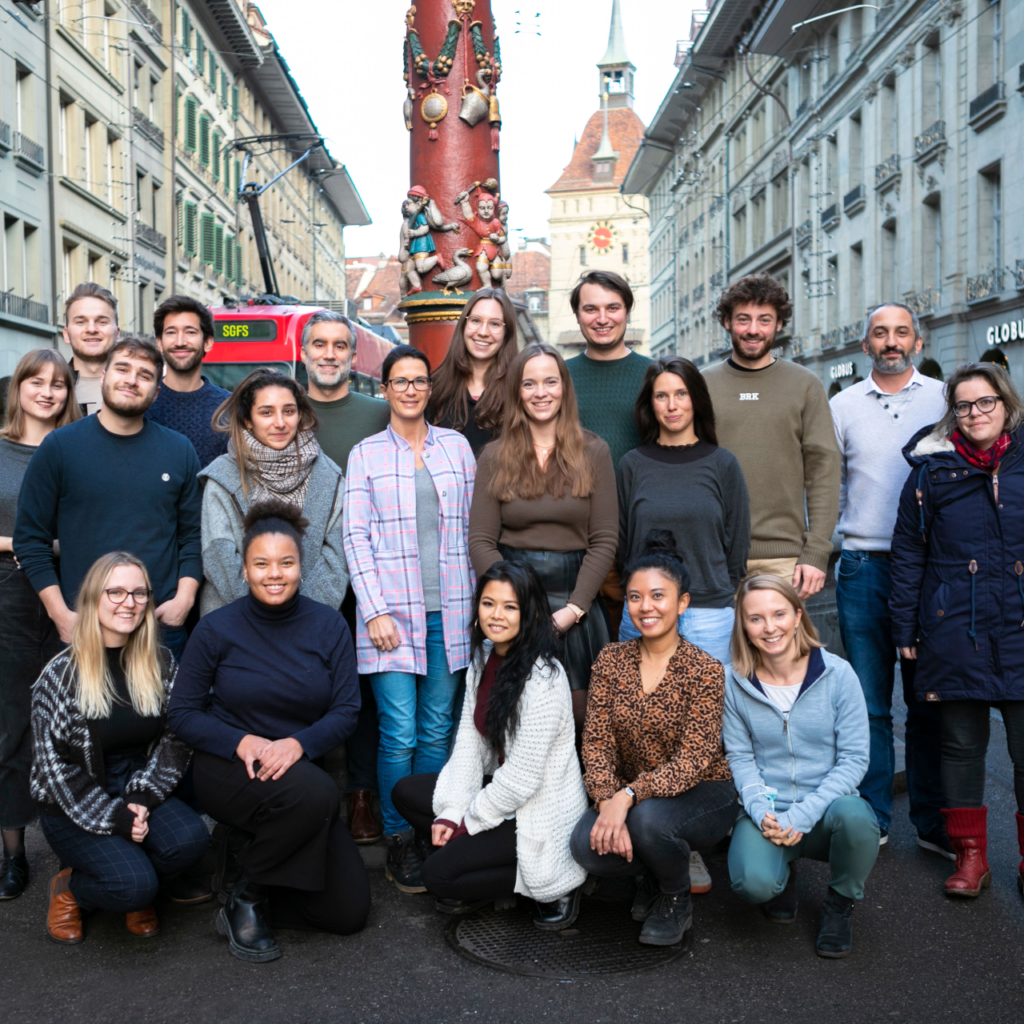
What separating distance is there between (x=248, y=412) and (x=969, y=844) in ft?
10.9

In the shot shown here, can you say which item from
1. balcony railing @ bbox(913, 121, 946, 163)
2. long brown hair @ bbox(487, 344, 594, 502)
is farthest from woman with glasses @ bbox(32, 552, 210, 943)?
balcony railing @ bbox(913, 121, 946, 163)

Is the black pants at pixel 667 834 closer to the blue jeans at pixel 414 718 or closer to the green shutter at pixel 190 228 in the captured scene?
the blue jeans at pixel 414 718

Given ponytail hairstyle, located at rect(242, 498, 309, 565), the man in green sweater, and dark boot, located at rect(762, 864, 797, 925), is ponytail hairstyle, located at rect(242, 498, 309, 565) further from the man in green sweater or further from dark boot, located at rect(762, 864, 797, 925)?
dark boot, located at rect(762, 864, 797, 925)

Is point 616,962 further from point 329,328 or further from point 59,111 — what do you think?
point 59,111

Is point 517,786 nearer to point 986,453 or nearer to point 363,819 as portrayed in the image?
point 363,819

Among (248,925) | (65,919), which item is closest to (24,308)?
(65,919)

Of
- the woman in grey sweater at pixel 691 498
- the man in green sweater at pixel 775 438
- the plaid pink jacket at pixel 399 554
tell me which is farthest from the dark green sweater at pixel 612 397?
the plaid pink jacket at pixel 399 554

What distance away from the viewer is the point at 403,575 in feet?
16.1

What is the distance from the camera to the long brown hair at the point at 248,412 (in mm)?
4891

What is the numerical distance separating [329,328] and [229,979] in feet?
9.21

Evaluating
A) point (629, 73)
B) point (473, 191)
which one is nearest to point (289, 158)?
point (473, 191)

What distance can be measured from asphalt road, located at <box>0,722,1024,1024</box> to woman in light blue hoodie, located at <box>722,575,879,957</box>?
0.21 m

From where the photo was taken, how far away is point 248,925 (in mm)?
4242

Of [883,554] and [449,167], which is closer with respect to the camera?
[883,554]
